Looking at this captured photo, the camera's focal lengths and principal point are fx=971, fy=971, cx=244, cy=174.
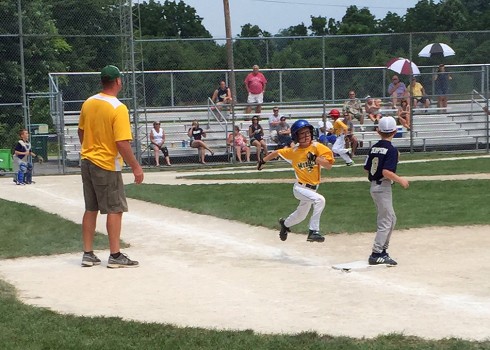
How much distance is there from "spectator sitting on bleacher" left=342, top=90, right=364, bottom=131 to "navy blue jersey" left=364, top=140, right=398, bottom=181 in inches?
686

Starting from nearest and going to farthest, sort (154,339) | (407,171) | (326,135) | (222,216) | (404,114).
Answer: (154,339) < (222,216) < (407,171) < (326,135) < (404,114)

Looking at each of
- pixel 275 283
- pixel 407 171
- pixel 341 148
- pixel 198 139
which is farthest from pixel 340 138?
pixel 275 283

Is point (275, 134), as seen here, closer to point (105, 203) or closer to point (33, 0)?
point (33, 0)

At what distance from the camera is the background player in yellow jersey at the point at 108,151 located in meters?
9.52

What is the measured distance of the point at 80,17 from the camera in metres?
27.3

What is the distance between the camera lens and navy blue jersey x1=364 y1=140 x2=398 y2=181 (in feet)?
31.6

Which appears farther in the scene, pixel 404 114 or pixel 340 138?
pixel 404 114

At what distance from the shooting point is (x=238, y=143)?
2594 cm

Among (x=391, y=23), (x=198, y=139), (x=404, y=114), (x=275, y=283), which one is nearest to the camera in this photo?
(x=275, y=283)

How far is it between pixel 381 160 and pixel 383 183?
0.25 m

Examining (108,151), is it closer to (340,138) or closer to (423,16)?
(340,138)

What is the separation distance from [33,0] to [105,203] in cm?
1992

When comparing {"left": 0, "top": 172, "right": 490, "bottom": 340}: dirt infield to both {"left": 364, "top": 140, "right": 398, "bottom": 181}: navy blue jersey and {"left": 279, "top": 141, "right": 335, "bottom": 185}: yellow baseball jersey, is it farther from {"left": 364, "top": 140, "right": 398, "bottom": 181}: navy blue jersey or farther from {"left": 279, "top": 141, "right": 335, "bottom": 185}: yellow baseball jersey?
{"left": 364, "top": 140, "right": 398, "bottom": 181}: navy blue jersey

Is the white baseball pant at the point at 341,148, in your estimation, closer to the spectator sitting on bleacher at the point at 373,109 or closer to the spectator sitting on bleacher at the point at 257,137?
the spectator sitting on bleacher at the point at 257,137
